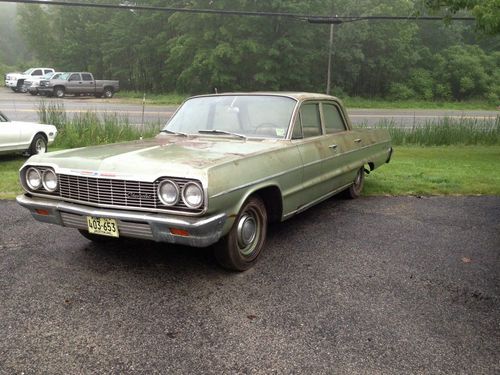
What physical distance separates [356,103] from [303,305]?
3248 centimetres

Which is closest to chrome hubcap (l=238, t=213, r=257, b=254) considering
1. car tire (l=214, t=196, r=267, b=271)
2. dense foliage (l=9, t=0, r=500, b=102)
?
car tire (l=214, t=196, r=267, b=271)

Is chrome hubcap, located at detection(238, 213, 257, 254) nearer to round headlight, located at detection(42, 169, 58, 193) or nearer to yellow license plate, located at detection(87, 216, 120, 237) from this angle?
yellow license plate, located at detection(87, 216, 120, 237)

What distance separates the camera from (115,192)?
353 cm

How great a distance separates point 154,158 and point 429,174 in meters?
6.20

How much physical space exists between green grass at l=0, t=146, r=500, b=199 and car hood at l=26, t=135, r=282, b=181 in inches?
123

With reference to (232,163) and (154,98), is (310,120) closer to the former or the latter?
(232,163)

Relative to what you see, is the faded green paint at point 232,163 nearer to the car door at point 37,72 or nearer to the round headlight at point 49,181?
the round headlight at point 49,181

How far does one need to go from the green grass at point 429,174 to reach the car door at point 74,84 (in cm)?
2502

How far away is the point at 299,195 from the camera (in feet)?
14.9

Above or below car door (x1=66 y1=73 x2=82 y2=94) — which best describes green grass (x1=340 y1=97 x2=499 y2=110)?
below

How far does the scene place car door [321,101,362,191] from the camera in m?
5.24

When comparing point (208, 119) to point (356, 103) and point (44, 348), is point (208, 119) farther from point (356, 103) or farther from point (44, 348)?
point (356, 103)

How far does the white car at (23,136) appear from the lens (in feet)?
29.6

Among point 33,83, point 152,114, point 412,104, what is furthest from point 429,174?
point 33,83
